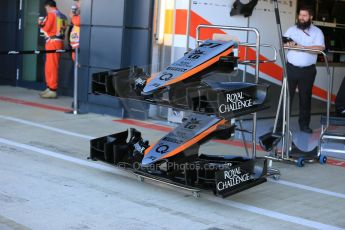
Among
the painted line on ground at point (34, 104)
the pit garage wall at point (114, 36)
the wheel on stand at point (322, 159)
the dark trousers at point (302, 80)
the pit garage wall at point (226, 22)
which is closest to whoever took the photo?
the wheel on stand at point (322, 159)

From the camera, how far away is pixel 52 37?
12109mm

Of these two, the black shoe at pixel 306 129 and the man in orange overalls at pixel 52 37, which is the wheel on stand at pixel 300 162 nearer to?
the black shoe at pixel 306 129

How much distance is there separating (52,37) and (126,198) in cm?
726

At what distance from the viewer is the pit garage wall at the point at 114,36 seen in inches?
386

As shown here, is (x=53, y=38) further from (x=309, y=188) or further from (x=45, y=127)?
(x=309, y=188)

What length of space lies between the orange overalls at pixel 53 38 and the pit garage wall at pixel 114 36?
1.77 metres

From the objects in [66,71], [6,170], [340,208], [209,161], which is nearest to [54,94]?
[66,71]

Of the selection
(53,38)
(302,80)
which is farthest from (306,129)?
(53,38)

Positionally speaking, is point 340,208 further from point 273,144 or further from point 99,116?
point 99,116

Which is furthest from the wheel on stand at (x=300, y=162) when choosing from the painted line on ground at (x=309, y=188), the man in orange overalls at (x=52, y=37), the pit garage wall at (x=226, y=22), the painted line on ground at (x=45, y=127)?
the man in orange overalls at (x=52, y=37)

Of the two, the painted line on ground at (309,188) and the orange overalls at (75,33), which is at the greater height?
the orange overalls at (75,33)

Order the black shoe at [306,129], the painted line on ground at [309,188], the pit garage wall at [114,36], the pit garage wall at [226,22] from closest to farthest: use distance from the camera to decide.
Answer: the painted line on ground at [309,188], the black shoe at [306,129], the pit garage wall at [226,22], the pit garage wall at [114,36]

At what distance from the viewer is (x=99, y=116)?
10.2 meters

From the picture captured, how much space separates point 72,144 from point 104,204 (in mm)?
2682
